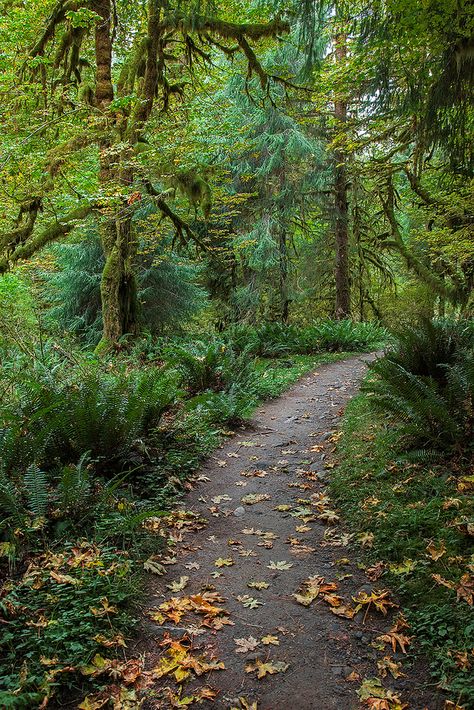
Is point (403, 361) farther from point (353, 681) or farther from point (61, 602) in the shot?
point (61, 602)

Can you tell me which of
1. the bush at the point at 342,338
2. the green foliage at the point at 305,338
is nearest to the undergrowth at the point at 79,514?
the green foliage at the point at 305,338

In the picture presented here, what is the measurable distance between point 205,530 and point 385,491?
169 centimetres

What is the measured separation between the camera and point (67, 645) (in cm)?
254

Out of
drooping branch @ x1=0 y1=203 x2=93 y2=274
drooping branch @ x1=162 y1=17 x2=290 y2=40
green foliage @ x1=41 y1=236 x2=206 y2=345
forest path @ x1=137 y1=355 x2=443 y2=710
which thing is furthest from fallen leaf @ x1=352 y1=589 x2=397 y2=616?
green foliage @ x1=41 y1=236 x2=206 y2=345

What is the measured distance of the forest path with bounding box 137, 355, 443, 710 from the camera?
246 cm

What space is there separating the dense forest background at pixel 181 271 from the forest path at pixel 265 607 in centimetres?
28

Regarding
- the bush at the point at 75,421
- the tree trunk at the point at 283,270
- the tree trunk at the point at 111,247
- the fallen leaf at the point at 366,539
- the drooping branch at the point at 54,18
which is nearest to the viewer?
the fallen leaf at the point at 366,539

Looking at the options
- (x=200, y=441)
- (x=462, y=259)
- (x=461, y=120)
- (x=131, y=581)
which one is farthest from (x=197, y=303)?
(x=131, y=581)

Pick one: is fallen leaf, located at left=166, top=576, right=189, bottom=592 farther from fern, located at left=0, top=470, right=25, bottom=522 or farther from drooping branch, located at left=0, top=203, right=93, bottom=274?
drooping branch, located at left=0, top=203, right=93, bottom=274

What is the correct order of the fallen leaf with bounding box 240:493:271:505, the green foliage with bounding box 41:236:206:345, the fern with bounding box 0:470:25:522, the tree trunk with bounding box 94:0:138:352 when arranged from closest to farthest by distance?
the fern with bounding box 0:470:25:522, the fallen leaf with bounding box 240:493:271:505, the tree trunk with bounding box 94:0:138:352, the green foliage with bounding box 41:236:206:345

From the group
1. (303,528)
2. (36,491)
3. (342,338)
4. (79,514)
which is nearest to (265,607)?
(303,528)

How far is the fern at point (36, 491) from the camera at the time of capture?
135 inches

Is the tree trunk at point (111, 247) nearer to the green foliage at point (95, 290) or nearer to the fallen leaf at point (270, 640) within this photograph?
the green foliage at point (95, 290)

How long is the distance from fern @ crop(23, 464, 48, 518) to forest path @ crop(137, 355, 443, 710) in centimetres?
102
